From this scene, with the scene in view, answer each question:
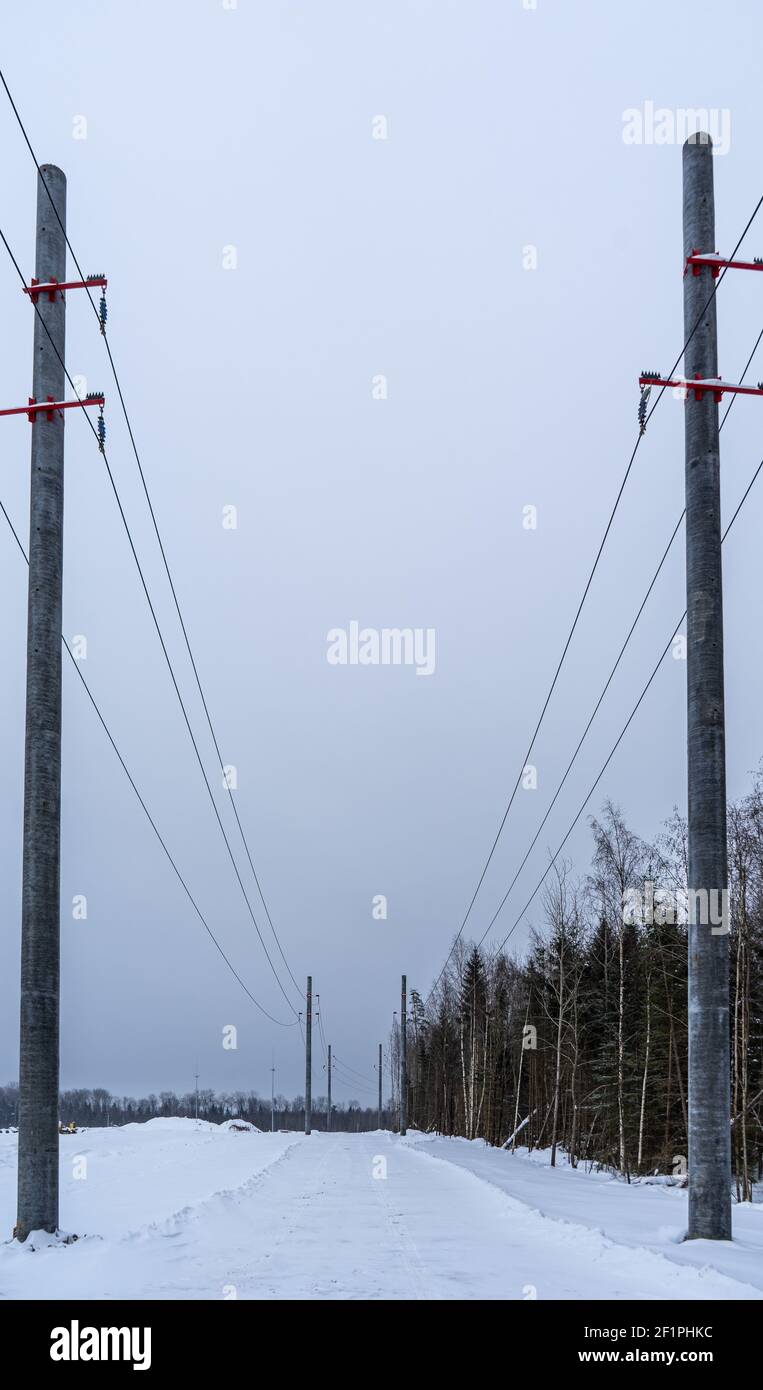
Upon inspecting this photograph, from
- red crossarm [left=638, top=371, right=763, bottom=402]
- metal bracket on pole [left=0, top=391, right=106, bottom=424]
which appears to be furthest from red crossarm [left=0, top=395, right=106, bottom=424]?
red crossarm [left=638, top=371, right=763, bottom=402]

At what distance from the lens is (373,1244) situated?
12.8m

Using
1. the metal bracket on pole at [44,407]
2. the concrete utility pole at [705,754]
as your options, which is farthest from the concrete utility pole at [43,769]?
the concrete utility pole at [705,754]

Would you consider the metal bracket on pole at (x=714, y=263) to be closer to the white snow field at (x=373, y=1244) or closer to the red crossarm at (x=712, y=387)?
the red crossarm at (x=712, y=387)

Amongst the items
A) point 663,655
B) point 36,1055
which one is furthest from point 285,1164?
point 36,1055

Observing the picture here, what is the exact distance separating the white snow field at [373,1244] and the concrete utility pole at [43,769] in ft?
3.01

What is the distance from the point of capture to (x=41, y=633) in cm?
1334

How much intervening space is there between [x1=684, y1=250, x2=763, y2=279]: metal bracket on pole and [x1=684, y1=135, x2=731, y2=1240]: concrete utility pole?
0.32ft

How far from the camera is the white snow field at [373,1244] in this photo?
32.4ft

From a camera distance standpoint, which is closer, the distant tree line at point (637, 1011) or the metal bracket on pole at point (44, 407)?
the metal bracket on pole at point (44, 407)

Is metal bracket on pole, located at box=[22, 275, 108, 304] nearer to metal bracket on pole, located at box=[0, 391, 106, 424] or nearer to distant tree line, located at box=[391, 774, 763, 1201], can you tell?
metal bracket on pole, located at box=[0, 391, 106, 424]
